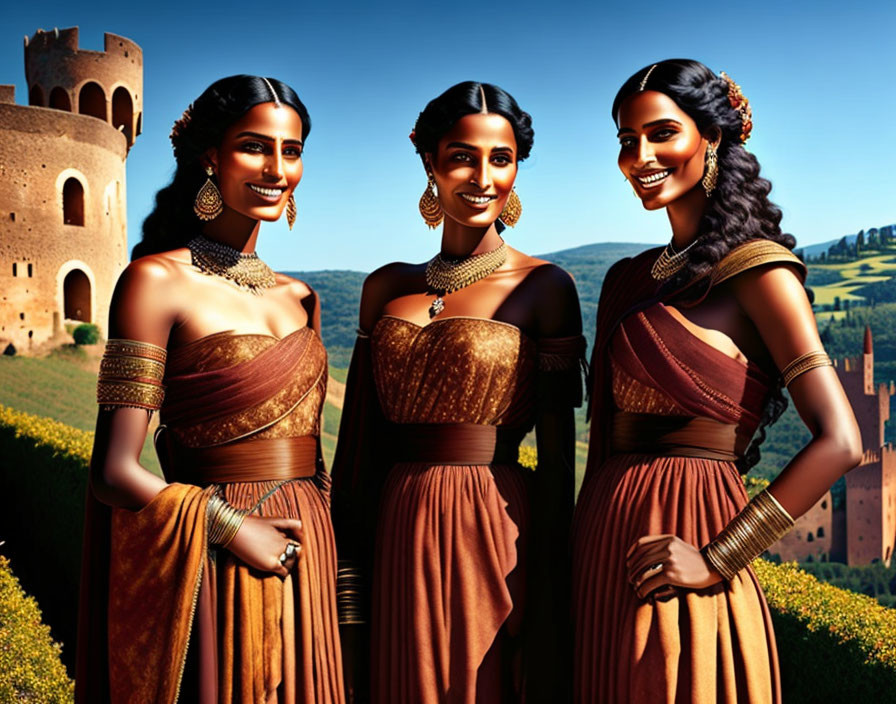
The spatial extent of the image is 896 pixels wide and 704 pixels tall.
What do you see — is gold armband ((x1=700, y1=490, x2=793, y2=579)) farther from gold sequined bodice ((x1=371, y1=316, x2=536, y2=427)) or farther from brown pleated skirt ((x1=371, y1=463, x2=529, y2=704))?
gold sequined bodice ((x1=371, y1=316, x2=536, y2=427))

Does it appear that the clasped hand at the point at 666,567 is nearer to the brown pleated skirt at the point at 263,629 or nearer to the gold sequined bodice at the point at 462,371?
the gold sequined bodice at the point at 462,371

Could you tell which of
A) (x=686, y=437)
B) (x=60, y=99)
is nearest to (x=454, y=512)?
(x=686, y=437)

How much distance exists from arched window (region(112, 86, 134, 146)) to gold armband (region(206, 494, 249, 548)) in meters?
36.4

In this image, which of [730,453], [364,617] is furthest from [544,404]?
[364,617]

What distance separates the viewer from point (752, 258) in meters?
2.92

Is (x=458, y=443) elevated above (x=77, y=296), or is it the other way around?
(x=77, y=296)

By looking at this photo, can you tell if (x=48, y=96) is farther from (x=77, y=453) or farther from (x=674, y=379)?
(x=674, y=379)

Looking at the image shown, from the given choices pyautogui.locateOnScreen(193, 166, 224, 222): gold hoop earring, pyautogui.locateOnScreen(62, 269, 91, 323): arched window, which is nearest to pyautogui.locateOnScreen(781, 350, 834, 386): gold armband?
pyautogui.locateOnScreen(193, 166, 224, 222): gold hoop earring

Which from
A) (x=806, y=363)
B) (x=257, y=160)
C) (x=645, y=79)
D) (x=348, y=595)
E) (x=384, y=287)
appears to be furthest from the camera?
(x=384, y=287)

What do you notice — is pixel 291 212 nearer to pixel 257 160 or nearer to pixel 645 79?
pixel 257 160

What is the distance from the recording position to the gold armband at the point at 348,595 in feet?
11.5

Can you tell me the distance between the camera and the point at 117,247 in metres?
33.8

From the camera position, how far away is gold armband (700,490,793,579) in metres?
2.80

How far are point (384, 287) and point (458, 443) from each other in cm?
72
